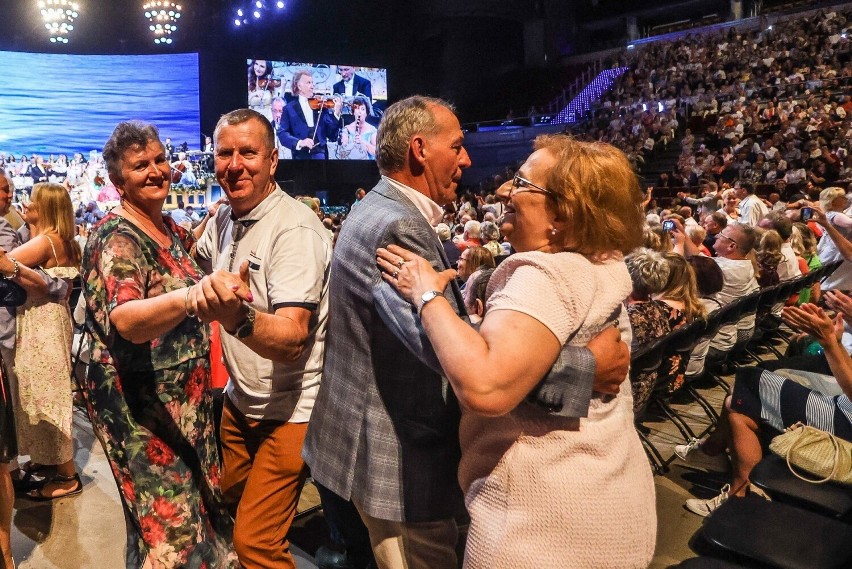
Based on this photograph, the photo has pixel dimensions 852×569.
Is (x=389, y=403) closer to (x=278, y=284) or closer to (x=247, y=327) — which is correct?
(x=247, y=327)

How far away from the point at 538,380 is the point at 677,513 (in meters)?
2.46

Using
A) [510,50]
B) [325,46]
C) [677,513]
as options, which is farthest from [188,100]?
[677,513]

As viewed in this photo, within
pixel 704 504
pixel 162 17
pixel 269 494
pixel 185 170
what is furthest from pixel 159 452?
pixel 162 17

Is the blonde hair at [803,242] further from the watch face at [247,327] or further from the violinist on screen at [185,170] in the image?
the violinist on screen at [185,170]

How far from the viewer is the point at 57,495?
3281 millimetres

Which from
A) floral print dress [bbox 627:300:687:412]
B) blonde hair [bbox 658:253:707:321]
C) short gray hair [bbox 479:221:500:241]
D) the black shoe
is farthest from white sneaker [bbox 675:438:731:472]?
short gray hair [bbox 479:221:500:241]

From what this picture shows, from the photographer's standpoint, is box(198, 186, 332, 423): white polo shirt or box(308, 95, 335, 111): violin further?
box(308, 95, 335, 111): violin

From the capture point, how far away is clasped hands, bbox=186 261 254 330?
1.33 m

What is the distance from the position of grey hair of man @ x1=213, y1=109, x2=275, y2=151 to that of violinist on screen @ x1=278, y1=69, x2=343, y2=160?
52.8 ft

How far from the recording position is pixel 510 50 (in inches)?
946

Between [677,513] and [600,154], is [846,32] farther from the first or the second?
[600,154]

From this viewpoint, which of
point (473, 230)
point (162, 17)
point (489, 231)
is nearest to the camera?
point (489, 231)

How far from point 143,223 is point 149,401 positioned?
484mm

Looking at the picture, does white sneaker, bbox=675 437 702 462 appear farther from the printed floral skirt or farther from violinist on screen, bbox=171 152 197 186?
violinist on screen, bbox=171 152 197 186
